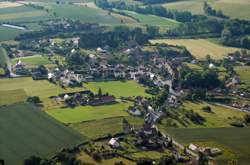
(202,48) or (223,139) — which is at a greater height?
(202,48)

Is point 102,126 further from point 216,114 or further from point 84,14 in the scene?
point 84,14

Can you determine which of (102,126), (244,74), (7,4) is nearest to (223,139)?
(102,126)

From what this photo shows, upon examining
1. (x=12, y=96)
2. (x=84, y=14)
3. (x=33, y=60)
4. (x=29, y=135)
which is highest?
(x=84, y=14)

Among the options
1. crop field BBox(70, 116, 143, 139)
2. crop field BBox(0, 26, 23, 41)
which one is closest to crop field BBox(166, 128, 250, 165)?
crop field BBox(70, 116, 143, 139)

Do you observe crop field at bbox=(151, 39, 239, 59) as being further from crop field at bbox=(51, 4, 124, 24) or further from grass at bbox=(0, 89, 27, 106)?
grass at bbox=(0, 89, 27, 106)

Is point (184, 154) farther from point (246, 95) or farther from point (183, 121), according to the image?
point (246, 95)

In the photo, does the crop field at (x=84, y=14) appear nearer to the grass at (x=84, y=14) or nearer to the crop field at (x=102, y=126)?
the grass at (x=84, y=14)

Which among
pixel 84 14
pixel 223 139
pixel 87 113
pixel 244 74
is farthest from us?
pixel 84 14
